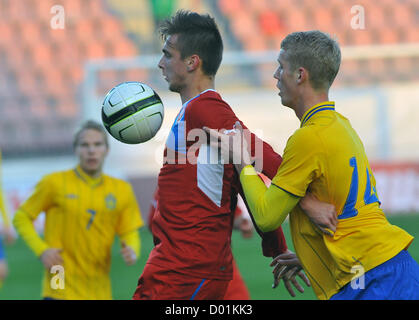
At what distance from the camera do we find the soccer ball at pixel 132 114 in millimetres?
3854

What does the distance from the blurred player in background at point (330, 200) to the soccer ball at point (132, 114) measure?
852 millimetres

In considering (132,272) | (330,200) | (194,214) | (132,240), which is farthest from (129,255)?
(132,272)

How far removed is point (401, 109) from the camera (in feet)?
47.5

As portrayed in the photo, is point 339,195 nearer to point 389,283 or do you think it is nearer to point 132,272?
point 389,283

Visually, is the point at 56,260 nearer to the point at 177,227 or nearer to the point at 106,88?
the point at 177,227

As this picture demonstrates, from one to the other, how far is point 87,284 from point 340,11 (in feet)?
48.0

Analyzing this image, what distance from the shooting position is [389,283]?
9.87 feet

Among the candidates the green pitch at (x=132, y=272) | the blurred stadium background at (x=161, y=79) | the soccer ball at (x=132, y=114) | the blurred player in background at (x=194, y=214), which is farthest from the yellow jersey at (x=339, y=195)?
the blurred stadium background at (x=161, y=79)

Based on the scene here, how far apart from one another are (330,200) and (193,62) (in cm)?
121

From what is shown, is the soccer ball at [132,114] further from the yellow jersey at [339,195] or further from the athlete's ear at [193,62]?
the yellow jersey at [339,195]
